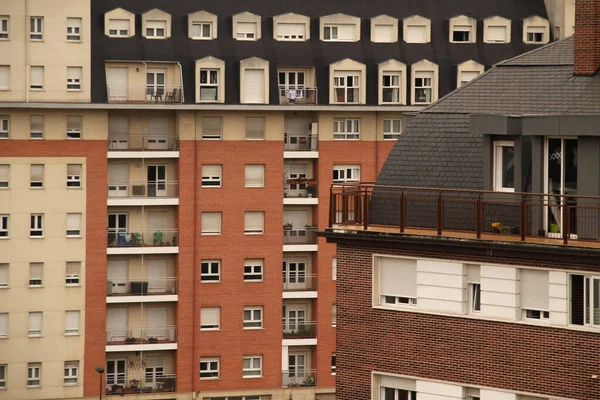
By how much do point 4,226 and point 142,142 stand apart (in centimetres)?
844

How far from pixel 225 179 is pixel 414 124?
48.1 metres

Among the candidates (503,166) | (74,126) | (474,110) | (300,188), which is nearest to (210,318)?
(300,188)

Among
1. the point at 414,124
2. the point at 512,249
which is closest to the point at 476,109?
the point at 414,124

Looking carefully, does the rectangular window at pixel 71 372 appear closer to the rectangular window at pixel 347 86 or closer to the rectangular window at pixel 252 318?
the rectangular window at pixel 252 318

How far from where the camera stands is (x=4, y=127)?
86.1 m

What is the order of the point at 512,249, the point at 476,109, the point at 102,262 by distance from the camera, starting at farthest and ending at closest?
the point at 102,262 → the point at 476,109 → the point at 512,249

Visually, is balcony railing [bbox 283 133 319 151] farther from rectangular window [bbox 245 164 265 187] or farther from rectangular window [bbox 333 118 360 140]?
rectangular window [bbox 245 164 265 187]

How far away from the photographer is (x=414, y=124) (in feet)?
136

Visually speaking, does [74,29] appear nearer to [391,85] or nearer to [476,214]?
[391,85]

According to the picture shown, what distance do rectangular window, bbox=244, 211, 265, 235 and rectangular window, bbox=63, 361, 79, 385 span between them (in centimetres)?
1149

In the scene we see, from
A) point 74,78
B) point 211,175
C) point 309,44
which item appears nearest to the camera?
point 74,78

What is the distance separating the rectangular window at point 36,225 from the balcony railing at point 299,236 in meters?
13.0

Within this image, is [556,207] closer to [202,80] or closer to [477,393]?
[477,393]

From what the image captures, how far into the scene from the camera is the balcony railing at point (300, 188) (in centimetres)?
9056
